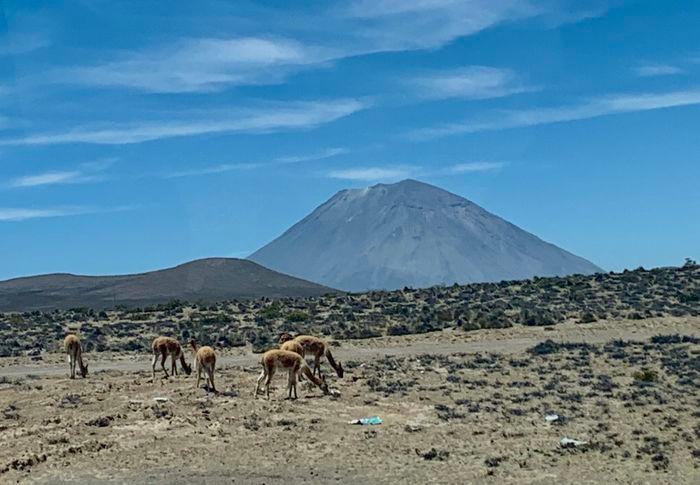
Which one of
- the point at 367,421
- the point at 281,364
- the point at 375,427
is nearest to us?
the point at 375,427

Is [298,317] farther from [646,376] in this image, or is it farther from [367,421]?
[367,421]

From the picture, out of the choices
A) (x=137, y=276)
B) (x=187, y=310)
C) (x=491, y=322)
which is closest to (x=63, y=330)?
(x=187, y=310)

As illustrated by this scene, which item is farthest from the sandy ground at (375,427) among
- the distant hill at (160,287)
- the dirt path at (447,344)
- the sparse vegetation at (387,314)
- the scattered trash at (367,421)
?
the distant hill at (160,287)

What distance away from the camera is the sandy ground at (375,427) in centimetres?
1622

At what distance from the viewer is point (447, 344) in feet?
133

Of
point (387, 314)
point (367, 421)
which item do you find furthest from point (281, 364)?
point (387, 314)

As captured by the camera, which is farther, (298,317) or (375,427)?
(298,317)

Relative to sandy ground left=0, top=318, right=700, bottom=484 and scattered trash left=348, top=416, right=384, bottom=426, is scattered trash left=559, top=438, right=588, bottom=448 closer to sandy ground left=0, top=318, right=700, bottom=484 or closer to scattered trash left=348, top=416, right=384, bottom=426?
sandy ground left=0, top=318, right=700, bottom=484

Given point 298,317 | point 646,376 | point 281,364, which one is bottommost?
point 646,376

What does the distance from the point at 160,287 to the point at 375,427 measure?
377 feet

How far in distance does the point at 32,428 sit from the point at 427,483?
8463 millimetres

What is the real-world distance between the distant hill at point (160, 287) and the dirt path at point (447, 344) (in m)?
71.5

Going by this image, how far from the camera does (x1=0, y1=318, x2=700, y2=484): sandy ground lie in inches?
639

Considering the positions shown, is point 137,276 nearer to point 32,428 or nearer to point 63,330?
point 63,330
